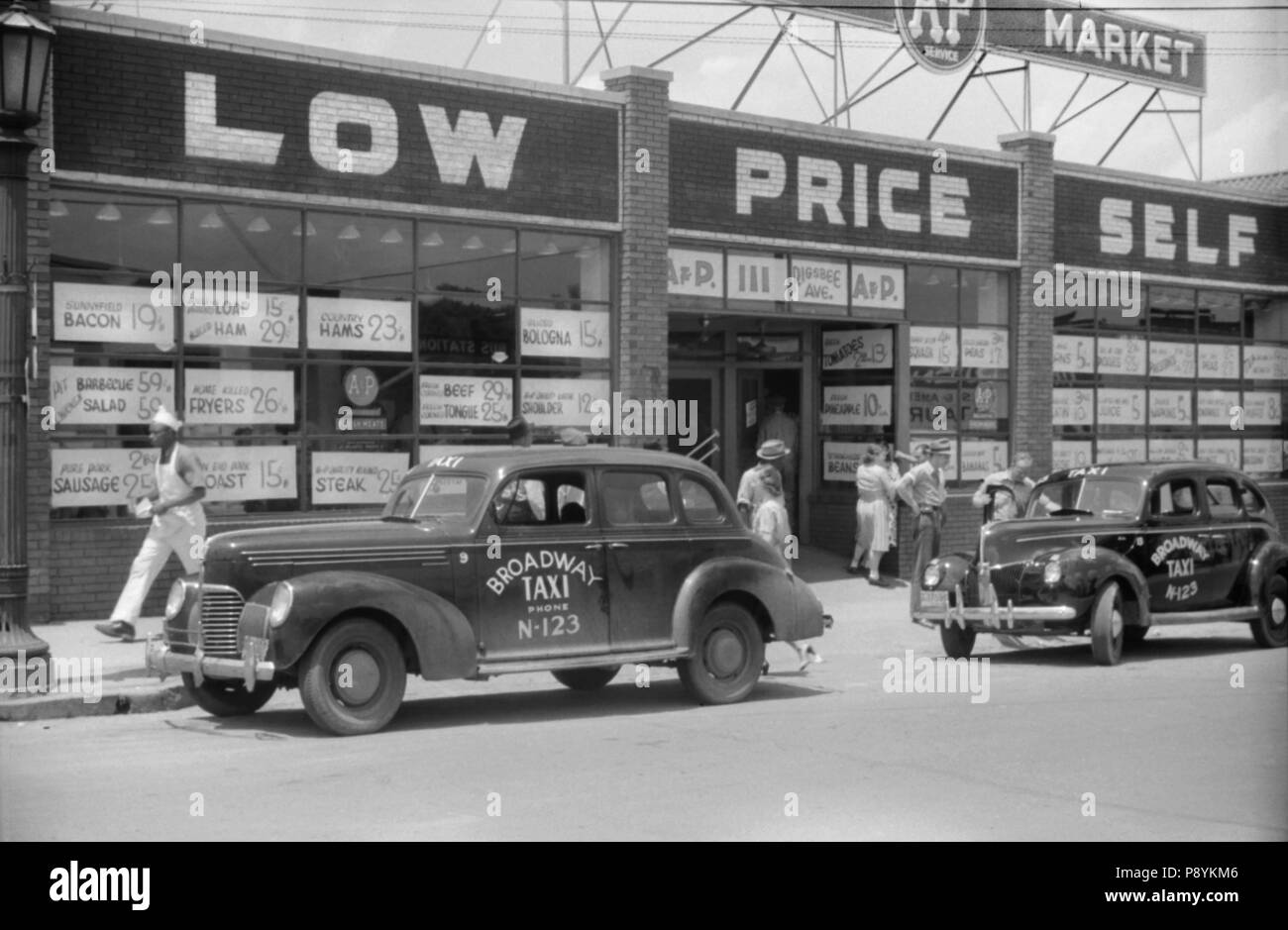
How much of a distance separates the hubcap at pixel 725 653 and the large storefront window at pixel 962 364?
419 inches

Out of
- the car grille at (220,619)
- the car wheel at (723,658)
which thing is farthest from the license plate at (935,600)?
the car grille at (220,619)

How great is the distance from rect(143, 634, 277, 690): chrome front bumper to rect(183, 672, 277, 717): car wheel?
91 millimetres

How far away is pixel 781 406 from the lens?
21906 millimetres

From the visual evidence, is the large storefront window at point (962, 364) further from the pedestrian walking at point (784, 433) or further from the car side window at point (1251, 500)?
the car side window at point (1251, 500)

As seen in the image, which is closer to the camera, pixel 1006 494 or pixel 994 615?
pixel 994 615

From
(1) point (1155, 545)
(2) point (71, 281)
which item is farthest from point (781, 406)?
(2) point (71, 281)

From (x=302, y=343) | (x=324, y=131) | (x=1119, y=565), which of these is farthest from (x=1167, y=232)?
(x=302, y=343)

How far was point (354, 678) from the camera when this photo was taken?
976 centimetres

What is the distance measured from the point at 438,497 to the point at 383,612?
47.1 inches

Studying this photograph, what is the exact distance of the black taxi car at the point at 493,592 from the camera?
383 inches

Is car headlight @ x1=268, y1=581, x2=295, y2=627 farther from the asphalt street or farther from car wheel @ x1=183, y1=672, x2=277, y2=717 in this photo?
car wheel @ x1=183, y1=672, x2=277, y2=717

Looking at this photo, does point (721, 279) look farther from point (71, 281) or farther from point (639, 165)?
point (71, 281)

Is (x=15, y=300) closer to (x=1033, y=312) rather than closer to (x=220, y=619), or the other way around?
(x=220, y=619)
